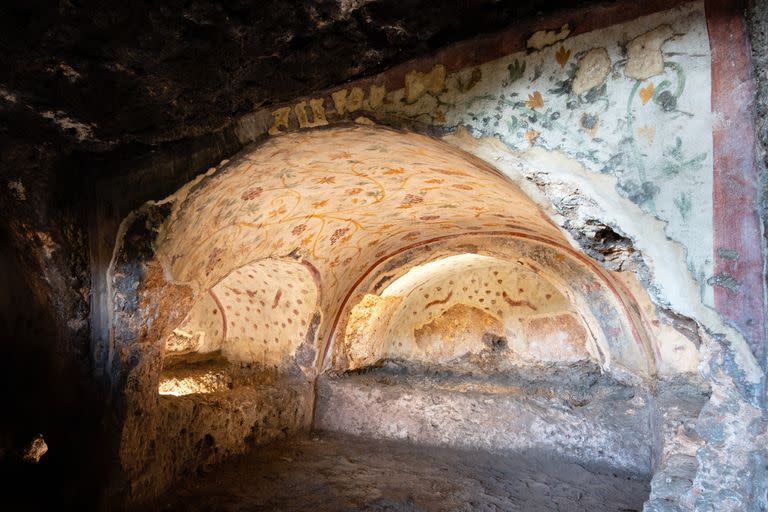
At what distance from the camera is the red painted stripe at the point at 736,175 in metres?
1.78

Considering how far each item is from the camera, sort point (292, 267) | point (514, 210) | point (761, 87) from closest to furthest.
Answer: point (761, 87) → point (514, 210) → point (292, 267)

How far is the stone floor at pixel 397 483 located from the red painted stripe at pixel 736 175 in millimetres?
2919

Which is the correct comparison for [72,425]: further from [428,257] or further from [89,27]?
[428,257]

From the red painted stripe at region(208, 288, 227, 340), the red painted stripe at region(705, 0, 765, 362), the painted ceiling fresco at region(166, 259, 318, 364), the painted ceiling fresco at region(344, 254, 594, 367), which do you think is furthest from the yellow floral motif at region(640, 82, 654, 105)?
the red painted stripe at region(208, 288, 227, 340)

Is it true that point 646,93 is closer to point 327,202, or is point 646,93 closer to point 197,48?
point 197,48

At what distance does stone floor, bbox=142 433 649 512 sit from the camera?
4.13 m

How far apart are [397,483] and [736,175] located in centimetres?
385

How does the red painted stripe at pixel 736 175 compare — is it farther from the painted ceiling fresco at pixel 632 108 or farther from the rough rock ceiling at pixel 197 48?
the rough rock ceiling at pixel 197 48

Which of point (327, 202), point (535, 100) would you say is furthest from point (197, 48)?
point (327, 202)

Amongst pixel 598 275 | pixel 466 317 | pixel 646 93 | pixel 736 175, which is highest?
pixel 646 93

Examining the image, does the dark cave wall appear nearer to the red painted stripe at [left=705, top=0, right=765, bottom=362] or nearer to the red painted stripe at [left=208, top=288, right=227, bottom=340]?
the red painted stripe at [left=705, top=0, right=765, bottom=362]

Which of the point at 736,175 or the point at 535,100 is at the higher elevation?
the point at 535,100

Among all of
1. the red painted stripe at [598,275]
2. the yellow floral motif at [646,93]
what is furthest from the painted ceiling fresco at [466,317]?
the yellow floral motif at [646,93]

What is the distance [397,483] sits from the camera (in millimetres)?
4652
